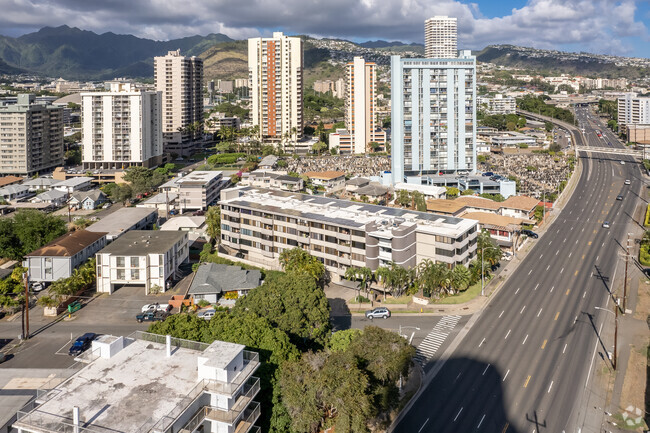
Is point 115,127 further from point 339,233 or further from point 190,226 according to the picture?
point 339,233

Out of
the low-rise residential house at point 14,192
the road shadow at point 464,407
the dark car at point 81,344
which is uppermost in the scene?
the low-rise residential house at point 14,192

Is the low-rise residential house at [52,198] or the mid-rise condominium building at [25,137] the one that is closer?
the low-rise residential house at [52,198]

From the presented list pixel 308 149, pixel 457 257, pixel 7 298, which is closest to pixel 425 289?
pixel 457 257

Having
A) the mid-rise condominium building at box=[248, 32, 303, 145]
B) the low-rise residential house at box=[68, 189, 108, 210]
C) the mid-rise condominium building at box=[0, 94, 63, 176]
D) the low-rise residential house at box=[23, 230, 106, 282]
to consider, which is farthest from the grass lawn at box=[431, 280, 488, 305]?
the mid-rise condominium building at box=[248, 32, 303, 145]

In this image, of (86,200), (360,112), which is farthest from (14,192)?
(360,112)

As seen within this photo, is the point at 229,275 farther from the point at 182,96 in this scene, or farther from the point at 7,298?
the point at 182,96

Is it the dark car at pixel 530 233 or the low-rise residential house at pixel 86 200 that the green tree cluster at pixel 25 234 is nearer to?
the low-rise residential house at pixel 86 200

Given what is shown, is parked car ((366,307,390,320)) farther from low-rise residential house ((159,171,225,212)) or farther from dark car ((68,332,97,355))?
low-rise residential house ((159,171,225,212))

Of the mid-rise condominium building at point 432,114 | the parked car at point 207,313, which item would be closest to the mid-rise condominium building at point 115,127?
the mid-rise condominium building at point 432,114
